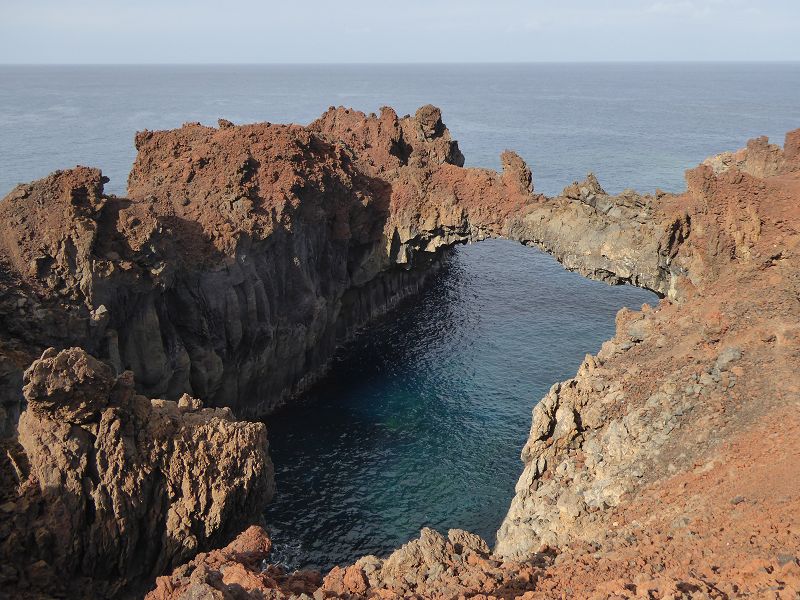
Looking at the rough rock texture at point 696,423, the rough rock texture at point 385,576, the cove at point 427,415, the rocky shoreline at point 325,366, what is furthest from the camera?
the cove at point 427,415

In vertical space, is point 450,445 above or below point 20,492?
below

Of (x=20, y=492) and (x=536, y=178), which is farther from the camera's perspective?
(x=536, y=178)

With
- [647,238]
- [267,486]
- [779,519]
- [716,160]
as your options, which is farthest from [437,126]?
[779,519]

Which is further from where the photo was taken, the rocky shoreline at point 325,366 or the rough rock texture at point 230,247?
the rough rock texture at point 230,247

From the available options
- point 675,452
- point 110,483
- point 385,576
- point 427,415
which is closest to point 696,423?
point 675,452

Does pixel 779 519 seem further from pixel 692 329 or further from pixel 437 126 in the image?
pixel 437 126

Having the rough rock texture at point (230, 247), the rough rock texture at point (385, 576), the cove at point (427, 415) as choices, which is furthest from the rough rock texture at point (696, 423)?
the rough rock texture at point (230, 247)

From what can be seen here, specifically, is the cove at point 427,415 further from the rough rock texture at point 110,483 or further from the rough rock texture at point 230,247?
the rough rock texture at point 110,483

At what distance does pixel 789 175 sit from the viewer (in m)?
41.5

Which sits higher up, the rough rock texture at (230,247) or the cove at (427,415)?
the rough rock texture at (230,247)

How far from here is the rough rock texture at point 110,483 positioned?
23.2m

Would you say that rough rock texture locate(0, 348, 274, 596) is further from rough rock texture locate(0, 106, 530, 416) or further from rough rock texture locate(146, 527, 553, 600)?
rough rock texture locate(0, 106, 530, 416)

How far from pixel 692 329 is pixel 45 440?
28.1m

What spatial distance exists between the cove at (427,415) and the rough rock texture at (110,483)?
1260 cm
